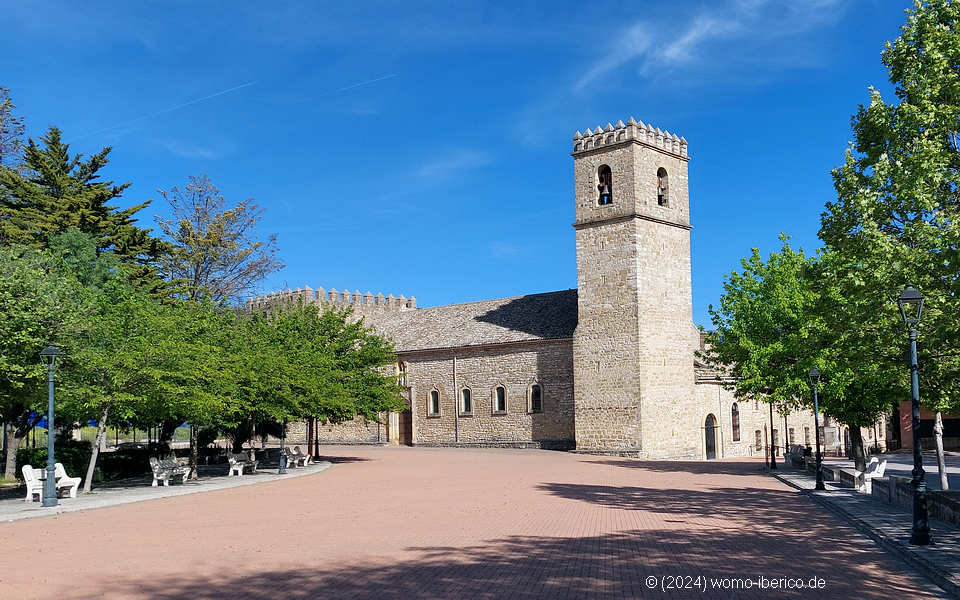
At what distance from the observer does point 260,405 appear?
32000 mm

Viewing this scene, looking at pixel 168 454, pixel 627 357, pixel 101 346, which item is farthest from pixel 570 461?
pixel 101 346

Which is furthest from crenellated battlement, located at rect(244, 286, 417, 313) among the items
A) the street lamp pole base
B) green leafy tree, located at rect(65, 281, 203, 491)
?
the street lamp pole base

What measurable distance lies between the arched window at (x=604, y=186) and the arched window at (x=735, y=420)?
48.1ft

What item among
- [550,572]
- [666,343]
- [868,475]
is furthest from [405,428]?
[550,572]

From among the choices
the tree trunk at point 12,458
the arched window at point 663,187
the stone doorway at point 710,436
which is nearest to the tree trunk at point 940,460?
the stone doorway at point 710,436

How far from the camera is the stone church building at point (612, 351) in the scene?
1770 inches

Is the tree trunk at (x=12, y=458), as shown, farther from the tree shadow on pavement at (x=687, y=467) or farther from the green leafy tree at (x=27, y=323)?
the tree shadow on pavement at (x=687, y=467)

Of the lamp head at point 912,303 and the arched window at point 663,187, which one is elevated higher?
the arched window at point 663,187

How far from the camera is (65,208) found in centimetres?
3859

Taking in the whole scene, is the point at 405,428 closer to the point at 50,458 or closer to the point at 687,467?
the point at 687,467

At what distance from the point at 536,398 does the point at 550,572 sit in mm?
37954

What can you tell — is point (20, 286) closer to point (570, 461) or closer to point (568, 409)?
point (570, 461)

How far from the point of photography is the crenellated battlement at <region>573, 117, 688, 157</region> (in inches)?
1809

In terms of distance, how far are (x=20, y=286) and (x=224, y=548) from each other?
12412 mm
